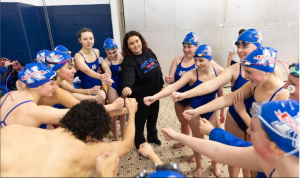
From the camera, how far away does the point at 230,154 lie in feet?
4.46

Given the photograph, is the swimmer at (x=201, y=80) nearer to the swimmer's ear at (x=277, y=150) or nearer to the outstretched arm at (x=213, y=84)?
the outstretched arm at (x=213, y=84)

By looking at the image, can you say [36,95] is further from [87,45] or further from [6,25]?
[6,25]

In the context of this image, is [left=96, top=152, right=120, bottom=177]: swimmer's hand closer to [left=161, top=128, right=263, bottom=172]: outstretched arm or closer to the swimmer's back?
the swimmer's back

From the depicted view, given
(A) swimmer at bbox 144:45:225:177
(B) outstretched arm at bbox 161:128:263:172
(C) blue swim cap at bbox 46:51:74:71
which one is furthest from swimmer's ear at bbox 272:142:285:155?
(C) blue swim cap at bbox 46:51:74:71

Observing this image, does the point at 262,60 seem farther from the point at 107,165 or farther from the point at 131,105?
the point at 107,165

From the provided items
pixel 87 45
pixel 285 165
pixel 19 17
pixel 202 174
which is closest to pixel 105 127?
pixel 285 165

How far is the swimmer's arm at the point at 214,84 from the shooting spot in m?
2.04

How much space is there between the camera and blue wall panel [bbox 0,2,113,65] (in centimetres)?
370

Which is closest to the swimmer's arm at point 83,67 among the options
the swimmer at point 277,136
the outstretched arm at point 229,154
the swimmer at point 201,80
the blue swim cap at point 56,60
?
the blue swim cap at point 56,60

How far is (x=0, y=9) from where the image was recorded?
354cm

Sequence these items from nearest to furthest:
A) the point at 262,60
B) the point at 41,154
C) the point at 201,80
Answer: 1. the point at 41,154
2. the point at 262,60
3. the point at 201,80

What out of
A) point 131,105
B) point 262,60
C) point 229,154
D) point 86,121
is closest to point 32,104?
point 86,121

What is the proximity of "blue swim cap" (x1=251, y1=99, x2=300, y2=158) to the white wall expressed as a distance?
405cm

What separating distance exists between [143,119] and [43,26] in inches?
142
